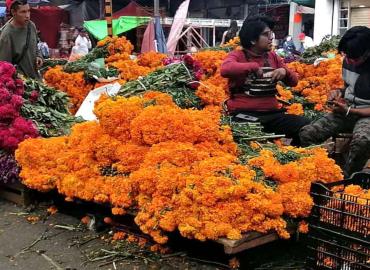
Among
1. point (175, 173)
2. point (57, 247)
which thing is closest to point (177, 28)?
point (57, 247)

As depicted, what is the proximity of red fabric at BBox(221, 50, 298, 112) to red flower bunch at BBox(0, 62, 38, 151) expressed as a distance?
7.24ft

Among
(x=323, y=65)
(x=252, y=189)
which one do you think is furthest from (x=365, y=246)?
(x=323, y=65)

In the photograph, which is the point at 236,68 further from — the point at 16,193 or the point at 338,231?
the point at 16,193

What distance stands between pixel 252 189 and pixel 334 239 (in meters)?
0.67

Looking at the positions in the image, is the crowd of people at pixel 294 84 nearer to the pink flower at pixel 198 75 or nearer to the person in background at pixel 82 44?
the pink flower at pixel 198 75

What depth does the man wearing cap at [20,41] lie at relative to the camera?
6.91 m

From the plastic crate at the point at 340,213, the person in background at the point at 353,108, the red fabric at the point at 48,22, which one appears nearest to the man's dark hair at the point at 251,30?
the person in background at the point at 353,108

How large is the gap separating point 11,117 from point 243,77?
2581 mm

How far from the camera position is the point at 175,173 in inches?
145

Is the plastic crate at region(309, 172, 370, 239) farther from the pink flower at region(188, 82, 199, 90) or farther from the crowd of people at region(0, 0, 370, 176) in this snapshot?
the pink flower at region(188, 82, 199, 90)

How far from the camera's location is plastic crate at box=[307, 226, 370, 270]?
294 centimetres

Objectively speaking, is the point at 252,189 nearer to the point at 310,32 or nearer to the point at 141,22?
the point at 141,22

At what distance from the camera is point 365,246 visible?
114 inches

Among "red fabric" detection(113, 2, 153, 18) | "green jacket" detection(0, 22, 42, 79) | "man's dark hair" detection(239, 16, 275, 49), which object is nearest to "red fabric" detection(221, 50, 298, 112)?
"man's dark hair" detection(239, 16, 275, 49)
